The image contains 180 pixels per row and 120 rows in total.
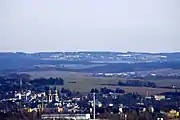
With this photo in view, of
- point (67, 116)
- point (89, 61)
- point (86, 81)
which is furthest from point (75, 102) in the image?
point (89, 61)

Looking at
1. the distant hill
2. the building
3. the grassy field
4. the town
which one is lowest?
the building

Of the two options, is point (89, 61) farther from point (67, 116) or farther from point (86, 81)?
point (67, 116)

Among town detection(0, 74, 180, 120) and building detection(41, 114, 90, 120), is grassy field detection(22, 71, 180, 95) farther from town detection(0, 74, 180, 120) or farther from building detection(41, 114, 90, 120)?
building detection(41, 114, 90, 120)

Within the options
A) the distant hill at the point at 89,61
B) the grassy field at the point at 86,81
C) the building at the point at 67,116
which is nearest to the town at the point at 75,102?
the building at the point at 67,116

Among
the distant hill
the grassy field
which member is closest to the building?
the grassy field

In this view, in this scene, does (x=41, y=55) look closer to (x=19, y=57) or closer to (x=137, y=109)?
(x=19, y=57)

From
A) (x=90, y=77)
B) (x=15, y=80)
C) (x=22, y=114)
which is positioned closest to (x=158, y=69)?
(x=90, y=77)

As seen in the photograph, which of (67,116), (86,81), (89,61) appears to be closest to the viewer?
(67,116)

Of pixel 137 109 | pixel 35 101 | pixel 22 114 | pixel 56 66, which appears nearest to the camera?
pixel 22 114

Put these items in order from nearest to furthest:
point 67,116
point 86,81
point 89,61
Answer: point 67,116, point 86,81, point 89,61

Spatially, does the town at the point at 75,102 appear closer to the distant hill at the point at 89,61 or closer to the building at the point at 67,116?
the building at the point at 67,116

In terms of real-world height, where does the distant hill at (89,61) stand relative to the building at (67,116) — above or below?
above
